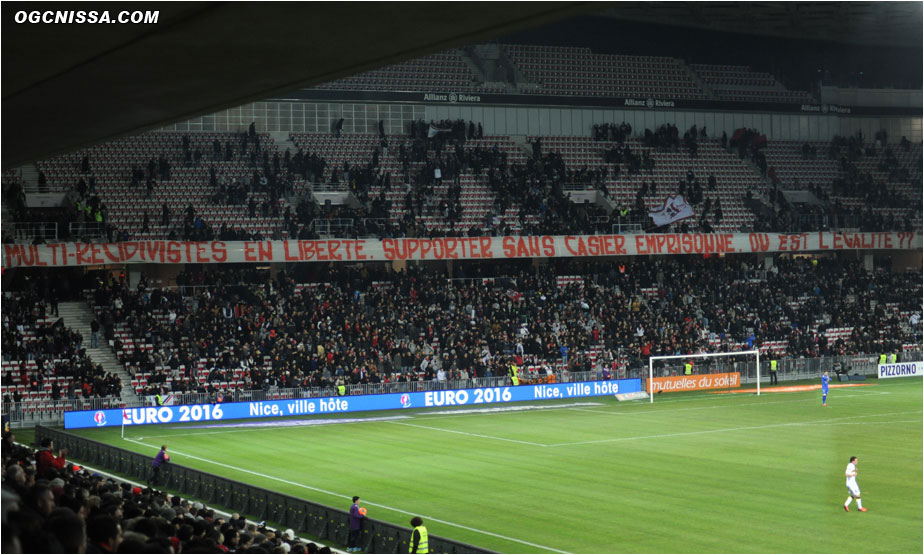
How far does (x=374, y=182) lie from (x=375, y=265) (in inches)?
168

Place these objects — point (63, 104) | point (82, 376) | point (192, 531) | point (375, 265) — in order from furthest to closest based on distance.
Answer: point (375, 265) → point (82, 376) → point (63, 104) → point (192, 531)

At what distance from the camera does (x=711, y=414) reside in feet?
→ 142

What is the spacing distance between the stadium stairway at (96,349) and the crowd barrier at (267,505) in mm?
11216

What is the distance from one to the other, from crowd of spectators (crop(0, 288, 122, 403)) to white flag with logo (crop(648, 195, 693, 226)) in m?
27.4

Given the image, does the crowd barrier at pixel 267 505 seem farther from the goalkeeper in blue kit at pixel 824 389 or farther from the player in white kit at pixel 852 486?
the goalkeeper in blue kit at pixel 824 389

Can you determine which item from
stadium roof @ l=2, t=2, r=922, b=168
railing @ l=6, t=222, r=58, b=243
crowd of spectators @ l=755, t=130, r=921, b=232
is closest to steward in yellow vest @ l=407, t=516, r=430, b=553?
stadium roof @ l=2, t=2, r=922, b=168

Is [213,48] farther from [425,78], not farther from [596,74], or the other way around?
[596,74]

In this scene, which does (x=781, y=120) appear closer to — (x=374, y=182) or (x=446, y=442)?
(x=374, y=182)

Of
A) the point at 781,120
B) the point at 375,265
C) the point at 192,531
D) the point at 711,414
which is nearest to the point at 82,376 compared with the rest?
the point at 375,265

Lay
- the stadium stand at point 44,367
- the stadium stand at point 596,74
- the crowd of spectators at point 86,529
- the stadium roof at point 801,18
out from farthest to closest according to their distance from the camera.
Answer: the stadium stand at point 596,74
the stadium roof at point 801,18
the stadium stand at point 44,367
the crowd of spectators at point 86,529

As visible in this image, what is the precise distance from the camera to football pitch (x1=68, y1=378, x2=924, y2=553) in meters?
22.8

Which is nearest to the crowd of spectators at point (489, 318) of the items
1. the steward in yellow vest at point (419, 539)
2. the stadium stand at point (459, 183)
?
the stadium stand at point (459, 183)

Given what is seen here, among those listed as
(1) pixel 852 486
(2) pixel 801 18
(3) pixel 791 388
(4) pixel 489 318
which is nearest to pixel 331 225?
(4) pixel 489 318

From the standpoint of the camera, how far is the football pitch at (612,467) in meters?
22.8
